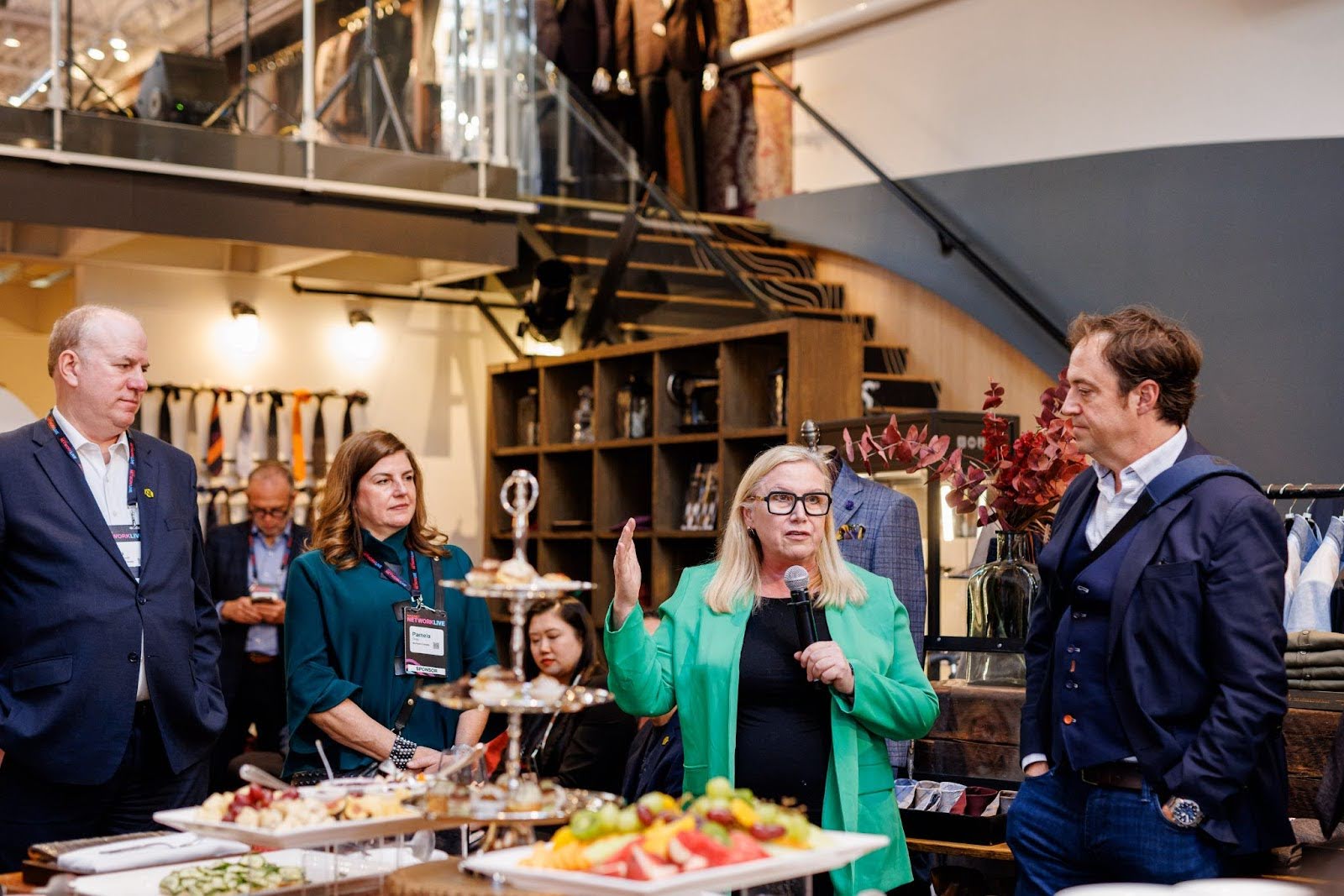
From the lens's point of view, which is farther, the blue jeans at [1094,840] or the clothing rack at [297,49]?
the clothing rack at [297,49]

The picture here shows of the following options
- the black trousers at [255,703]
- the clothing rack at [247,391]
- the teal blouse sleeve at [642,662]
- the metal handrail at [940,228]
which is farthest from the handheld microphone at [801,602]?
the clothing rack at [247,391]

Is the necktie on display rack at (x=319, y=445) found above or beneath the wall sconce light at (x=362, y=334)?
beneath

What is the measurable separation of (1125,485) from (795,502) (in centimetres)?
61

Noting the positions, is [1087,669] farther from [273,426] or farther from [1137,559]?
[273,426]

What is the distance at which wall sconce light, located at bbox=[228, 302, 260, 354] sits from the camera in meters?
8.88

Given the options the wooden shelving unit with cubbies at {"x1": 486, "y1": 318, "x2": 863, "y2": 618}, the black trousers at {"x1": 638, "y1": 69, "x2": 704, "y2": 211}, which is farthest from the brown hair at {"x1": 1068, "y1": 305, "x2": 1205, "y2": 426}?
the black trousers at {"x1": 638, "y1": 69, "x2": 704, "y2": 211}

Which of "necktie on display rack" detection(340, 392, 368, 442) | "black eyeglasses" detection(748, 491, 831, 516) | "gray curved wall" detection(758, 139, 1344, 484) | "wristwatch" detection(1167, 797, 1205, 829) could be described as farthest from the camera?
"necktie on display rack" detection(340, 392, 368, 442)

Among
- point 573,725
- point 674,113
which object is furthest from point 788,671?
point 674,113

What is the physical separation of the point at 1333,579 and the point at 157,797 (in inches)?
111

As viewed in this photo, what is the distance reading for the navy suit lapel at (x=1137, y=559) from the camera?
2754 mm

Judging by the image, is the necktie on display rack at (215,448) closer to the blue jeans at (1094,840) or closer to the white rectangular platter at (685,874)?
the blue jeans at (1094,840)

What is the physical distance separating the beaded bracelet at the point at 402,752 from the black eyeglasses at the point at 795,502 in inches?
41.9

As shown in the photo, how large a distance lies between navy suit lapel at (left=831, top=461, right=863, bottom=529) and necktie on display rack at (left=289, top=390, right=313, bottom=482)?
4.94m

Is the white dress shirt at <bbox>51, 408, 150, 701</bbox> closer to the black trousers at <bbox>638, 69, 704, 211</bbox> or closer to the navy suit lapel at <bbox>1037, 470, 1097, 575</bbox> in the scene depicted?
the navy suit lapel at <bbox>1037, 470, 1097, 575</bbox>
